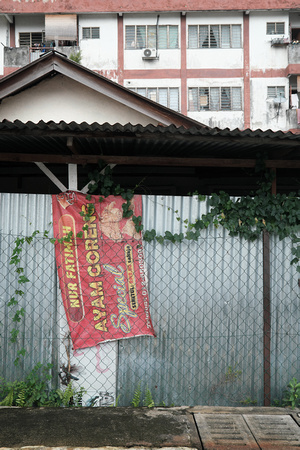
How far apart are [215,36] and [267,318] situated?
830 inches

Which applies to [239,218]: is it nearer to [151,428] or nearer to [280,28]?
[151,428]

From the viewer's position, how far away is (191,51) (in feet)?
73.5

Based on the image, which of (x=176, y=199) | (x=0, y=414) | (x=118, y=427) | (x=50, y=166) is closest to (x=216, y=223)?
(x=176, y=199)

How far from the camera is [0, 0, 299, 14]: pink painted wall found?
2188 centimetres

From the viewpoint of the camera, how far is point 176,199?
4.82m

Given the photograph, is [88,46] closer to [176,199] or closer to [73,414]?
[176,199]

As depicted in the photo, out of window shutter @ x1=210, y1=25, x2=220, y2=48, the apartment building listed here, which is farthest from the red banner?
window shutter @ x1=210, y1=25, x2=220, y2=48

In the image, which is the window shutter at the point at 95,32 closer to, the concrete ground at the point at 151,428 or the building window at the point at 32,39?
the building window at the point at 32,39

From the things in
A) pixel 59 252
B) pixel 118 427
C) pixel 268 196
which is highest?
pixel 268 196

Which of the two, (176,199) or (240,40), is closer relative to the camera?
(176,199)

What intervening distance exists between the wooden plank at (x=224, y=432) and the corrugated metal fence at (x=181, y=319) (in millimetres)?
521

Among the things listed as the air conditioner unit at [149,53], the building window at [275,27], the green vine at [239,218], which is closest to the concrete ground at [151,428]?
the green vine at [239,218]

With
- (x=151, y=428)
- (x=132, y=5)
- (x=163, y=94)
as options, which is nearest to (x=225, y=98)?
(x=163, y=94)

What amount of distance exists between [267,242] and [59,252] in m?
2.35
